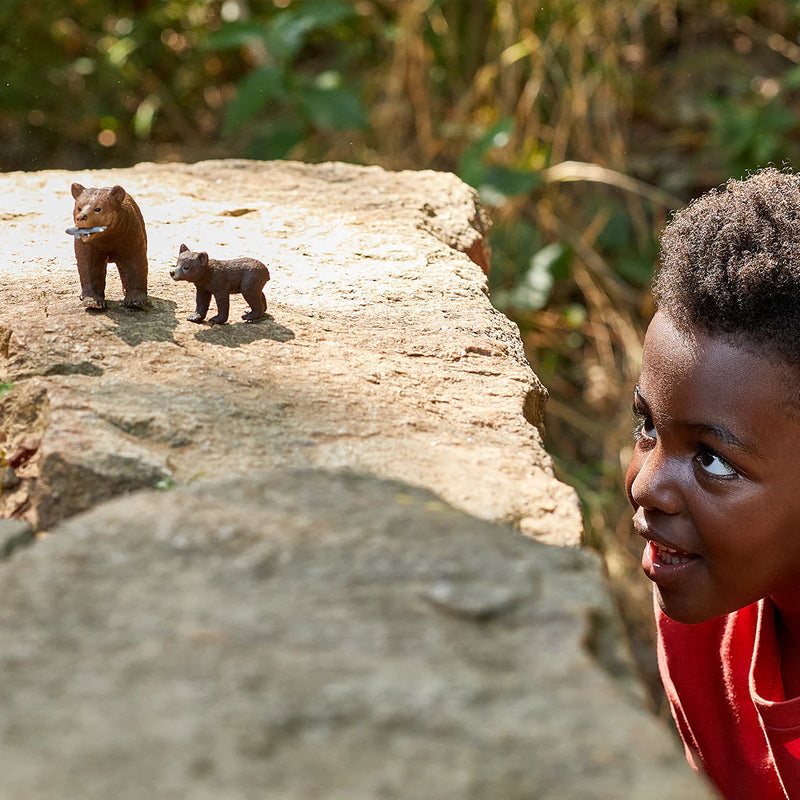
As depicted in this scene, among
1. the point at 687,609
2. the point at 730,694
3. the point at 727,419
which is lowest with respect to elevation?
the point at 730,694

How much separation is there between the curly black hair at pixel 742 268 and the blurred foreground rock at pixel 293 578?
1.08ft

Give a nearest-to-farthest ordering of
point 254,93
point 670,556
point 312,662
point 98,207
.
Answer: point 312,662 < point 670,556 < point 98,207 < point 254,93

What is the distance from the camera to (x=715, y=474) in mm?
1679

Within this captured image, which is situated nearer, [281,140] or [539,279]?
[539,279]

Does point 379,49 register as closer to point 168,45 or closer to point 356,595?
point 168,45

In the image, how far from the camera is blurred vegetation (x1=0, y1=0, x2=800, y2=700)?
4.46 meters

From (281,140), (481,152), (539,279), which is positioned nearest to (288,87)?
(281,140)

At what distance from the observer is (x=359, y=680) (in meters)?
0.91

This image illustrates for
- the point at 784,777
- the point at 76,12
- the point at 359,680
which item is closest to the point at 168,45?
the point at 76,12

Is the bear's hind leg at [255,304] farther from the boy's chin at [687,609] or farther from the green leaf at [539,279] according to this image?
the green leaf at [539,279]

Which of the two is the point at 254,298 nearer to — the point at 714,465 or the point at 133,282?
the point at 133,282

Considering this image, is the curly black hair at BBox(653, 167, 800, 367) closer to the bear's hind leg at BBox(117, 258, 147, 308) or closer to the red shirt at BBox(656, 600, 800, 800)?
the red shirt at BBox(656, 600, 800, 800)

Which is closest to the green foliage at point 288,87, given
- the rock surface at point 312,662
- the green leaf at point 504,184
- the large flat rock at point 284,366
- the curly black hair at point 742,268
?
the green leaf at point 504,184

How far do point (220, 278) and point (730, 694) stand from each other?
1281 millimetres
